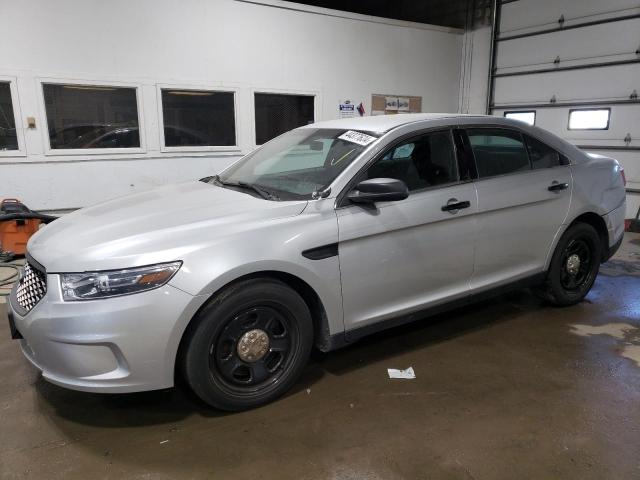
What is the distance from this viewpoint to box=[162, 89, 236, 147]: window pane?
22.3ft

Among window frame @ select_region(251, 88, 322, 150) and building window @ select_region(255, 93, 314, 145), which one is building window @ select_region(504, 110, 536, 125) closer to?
window frame @ select_region(251, 88, 322, 150)

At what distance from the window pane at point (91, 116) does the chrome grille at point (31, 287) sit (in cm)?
433

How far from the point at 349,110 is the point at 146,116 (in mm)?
3417

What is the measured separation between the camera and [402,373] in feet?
9.51

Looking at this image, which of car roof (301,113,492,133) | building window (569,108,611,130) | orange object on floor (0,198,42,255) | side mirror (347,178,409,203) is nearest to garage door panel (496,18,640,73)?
building window (569,108,611,130)

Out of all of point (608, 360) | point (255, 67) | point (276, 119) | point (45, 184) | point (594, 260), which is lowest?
point (608, 360)

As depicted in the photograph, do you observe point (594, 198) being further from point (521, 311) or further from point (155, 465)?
point (155, 465)

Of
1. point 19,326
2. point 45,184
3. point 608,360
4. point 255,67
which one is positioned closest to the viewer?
point 19,326

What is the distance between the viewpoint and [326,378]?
286 centimetres

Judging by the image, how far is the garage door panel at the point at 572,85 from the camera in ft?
24.0

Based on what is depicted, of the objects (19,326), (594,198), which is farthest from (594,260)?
(19,326)

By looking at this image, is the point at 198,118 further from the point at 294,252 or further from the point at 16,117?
the point at 294,252

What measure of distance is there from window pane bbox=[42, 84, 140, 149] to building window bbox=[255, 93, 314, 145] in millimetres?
1859

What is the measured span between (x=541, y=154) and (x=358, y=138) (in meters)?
1.51
